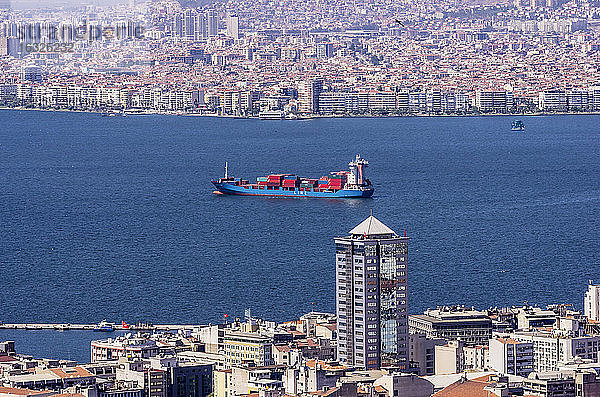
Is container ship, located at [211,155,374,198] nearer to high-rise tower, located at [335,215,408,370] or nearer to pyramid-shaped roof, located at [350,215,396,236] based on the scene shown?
pyramid-shaped roof, located at [350,215,396,236]

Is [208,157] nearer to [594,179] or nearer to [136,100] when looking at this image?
[594,179]

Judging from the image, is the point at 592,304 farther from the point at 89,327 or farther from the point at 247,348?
the point at 89,327

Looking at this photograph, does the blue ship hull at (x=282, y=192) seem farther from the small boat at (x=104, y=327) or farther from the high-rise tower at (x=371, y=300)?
the high-rise tower at (x=371, y=300)

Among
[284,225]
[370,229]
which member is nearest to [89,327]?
[370,229]

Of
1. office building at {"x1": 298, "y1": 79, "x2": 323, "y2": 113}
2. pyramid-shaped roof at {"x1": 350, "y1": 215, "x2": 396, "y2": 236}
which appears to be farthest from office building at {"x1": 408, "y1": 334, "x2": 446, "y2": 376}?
office building at {"x1": 298, "y1": 79, "x2": 323, "y2": 113}

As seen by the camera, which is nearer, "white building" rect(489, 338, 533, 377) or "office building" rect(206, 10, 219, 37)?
"white building" rect(489, 338, 533, 377)

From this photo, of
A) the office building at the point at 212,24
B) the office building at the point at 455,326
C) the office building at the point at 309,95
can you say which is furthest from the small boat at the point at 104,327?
the office building at the point at 212,24

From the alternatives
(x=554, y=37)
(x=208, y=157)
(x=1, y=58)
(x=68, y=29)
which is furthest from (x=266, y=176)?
(x=554, y=37)
